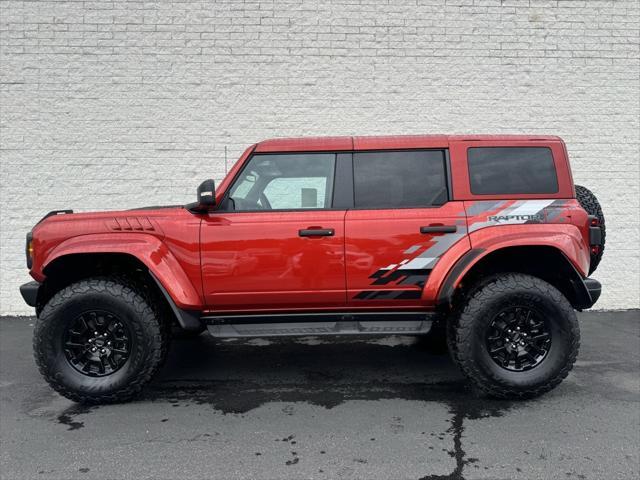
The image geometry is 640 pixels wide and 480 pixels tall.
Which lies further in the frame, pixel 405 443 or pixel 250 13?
pixel 250 13

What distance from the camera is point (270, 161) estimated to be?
3.43m

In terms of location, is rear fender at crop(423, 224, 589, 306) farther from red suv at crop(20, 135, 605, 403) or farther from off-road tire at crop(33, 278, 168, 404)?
off-road tire at crop(33, 278, 168, 404)

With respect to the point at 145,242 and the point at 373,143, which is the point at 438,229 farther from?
the point at 145,242

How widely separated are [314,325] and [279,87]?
388cm

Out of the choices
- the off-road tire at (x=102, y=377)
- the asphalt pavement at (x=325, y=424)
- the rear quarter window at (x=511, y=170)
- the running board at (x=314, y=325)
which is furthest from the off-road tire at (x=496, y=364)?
the off-road tire at (x=102, y=377)

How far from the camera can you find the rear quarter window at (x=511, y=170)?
10.8 feet

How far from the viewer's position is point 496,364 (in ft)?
10.4

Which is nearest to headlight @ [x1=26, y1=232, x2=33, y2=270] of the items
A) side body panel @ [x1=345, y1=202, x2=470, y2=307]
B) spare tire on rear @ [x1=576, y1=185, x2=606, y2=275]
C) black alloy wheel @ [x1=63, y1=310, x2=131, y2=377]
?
black alloy wheel @ [x1=63, y1=310, x2=131, y2=377]

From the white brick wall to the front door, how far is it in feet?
9.98

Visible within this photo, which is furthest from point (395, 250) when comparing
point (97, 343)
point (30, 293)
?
point (30, 293)

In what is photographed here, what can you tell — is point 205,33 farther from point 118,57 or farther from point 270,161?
point 270,161

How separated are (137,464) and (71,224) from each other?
1793 millimetres

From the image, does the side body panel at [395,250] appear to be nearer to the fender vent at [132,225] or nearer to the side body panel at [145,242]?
the side body panel at [145,242]

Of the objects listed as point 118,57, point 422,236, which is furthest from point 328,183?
point 118,57
